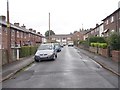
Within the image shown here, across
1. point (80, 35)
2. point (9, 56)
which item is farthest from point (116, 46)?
point (80, 35)

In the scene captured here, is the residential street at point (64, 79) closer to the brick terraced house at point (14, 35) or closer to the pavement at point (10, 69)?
the pavement at point (10, 69)

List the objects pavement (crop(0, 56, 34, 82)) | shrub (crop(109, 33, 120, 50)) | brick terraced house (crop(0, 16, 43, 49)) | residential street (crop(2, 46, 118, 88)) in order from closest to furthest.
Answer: residential street (crop(2, 46, 118, 88))
pavement (crop(0, 56, 34, 82))
shrub (crop(109, 33, 120, 50))
brick terraced house (crop(0, 16, 43, 49))

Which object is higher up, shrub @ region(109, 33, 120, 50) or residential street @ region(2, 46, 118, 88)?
shrub @ region(109, 33, 120, 50)

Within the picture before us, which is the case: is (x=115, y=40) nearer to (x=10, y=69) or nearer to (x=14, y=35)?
(x=10, y=69)

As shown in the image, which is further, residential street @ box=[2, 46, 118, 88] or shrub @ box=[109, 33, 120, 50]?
shrub @ box=[109, 33, 120, 50]

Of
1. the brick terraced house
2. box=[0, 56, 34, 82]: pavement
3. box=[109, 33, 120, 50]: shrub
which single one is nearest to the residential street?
box=[0, 56, 34, 82]: pavement

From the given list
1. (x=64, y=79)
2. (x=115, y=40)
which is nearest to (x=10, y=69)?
(x=64, y=79)

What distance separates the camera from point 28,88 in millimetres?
9781

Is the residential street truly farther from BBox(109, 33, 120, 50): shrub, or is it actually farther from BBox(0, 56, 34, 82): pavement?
BBox(109, 33, 120, 50): shrub

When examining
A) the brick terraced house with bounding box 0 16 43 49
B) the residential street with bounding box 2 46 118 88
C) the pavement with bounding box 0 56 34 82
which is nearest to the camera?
the residential street with bounding box 2 46 118 88

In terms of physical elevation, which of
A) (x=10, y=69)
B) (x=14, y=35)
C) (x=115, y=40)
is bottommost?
(x=10, y=69)

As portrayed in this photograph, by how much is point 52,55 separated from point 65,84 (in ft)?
46.1

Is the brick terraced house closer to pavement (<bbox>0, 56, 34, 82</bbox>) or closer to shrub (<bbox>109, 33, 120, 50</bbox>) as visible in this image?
shrub (<bbox>109, 33, 120, 50</bbox>)

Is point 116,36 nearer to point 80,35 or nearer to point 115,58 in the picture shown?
point 115,58
